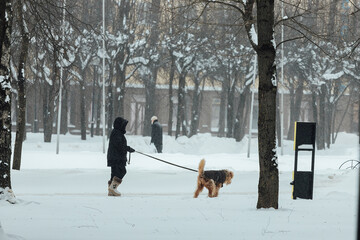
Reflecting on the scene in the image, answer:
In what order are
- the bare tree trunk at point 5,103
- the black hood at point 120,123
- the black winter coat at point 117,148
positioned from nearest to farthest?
the bare tree trunk at point 5,103 → the black winter coat at point 117,148 → the black hood at point 120,123

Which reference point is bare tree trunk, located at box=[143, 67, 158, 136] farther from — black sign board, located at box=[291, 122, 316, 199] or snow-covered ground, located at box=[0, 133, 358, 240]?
black sign board, located at box=[291, 122, 316, 199]

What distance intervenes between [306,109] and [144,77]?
2432cm

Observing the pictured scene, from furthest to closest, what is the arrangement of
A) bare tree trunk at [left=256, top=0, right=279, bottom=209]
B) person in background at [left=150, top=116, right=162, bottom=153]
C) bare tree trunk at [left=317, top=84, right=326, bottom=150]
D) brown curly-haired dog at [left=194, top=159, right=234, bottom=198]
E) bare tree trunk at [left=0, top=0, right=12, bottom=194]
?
bare tree trunk at [left=317, top=84, right=326, bottom=150]
person in background at [left=150, top=116, right=162, bottom=153]
brown curly-haired dog at [left=194, top=159, right=234, bottom=198]
bare tree trunk at [left=256, top=0, right=279, bottom=209]
bare tree trunk at [left=0, top=0, right=12, bottom=194]

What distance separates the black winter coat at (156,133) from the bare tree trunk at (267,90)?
1569cm

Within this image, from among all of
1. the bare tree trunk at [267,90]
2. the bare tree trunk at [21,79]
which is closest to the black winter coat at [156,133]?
the bare tree trunk at [21,79]

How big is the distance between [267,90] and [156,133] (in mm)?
16125

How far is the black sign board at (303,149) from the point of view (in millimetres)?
11664

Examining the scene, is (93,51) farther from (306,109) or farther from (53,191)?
(306,109)

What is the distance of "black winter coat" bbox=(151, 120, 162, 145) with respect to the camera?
86.3 feet

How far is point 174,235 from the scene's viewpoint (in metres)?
8.02

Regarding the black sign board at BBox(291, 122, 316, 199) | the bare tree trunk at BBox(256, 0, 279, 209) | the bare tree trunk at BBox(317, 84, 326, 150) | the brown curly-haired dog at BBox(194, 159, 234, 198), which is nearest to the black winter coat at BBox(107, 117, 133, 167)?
the brown curly-haired dog at BBox(194, 159, 234, 198)

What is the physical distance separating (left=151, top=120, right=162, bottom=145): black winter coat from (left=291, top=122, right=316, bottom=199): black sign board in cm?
1413

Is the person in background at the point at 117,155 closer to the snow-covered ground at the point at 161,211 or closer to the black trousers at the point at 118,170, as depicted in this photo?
the black trousers at the point at 118,170


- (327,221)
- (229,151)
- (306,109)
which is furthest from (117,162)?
(306,109)
